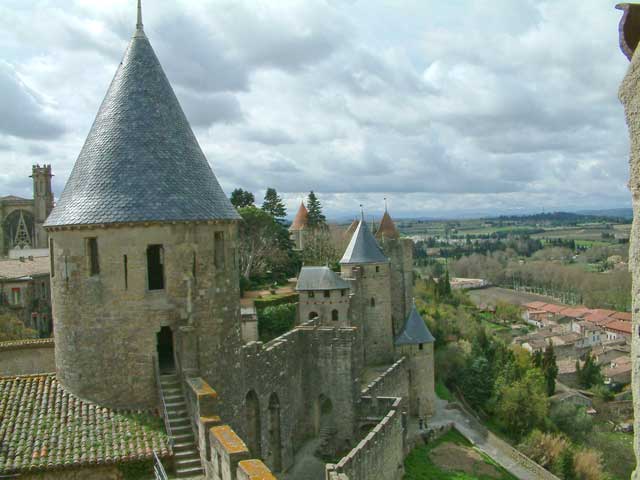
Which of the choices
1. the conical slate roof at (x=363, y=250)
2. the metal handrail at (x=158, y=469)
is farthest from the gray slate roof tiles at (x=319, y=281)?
the metal handrail at (x=158, y=469)

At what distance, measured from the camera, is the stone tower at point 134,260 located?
11438 mm

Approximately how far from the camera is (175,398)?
11.3 meters

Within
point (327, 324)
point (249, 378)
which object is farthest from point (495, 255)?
point (249, 378)

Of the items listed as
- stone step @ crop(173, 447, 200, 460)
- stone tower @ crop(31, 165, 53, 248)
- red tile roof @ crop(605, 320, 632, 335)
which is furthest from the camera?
red tile roof @ crop(605, 320, 632, 335)

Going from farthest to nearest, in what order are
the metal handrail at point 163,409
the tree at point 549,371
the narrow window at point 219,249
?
the tree at point 549,371 < the narrow window at point 219,249 < the metal handrail at point 163,409

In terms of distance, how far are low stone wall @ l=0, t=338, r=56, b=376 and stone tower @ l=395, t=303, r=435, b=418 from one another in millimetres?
20122

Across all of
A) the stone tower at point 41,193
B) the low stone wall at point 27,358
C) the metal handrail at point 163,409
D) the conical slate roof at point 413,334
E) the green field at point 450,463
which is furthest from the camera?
the stone tower at point 41,193

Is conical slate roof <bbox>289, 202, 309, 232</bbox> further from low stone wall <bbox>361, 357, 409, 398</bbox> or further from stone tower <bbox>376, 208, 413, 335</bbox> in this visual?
low stone wall <bbox>361, 357, 409, 398</bbox>

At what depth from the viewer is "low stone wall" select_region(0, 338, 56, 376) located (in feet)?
54.4

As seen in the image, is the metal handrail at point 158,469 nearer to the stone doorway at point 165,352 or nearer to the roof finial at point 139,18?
the stone doorway at point 165,352

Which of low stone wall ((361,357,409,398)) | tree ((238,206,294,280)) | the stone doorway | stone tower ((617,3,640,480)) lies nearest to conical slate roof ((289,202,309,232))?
tree ((238,206,294,280))

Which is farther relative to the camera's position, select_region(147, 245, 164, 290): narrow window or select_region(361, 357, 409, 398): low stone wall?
select_region(361, 357, 409, 398): low stone wall

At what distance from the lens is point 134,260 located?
1142cm

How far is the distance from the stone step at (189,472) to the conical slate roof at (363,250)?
24.9 m
